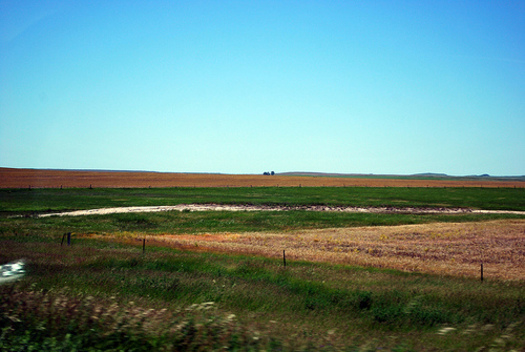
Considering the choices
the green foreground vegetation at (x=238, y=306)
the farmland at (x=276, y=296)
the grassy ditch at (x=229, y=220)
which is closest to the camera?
the green foreground vegetation at (x=238, y=306)

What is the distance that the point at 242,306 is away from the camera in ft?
38.7

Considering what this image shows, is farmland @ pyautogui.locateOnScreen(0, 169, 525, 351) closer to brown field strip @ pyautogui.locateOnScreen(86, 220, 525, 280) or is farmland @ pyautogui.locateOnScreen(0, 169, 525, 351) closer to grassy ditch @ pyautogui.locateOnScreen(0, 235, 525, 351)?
grassy ditch @ pyautogui.locateOnScreen(0, 235, 525, 351)

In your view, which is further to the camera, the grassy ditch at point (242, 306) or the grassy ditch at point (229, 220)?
the grassy ditch at point (229, 220)

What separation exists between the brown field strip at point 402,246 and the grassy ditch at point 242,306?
3868 mm

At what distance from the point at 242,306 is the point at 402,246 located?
23590mm

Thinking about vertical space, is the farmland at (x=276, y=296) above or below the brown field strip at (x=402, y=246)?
above

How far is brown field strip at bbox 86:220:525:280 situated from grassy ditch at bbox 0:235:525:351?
152 inches

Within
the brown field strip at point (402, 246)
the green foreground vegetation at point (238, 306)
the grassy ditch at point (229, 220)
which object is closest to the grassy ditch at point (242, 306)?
the green foreground vegetation at point (238, 306)

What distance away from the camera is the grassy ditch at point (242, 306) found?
7.01 meters

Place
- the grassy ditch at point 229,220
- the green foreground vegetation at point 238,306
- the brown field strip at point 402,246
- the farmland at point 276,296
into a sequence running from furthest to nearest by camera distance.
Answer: the grassy ditch at point 229,220 → the brown field strip at point 402,246 → the farmland at point 276,296 → the green foreground vegetation at point 238,306

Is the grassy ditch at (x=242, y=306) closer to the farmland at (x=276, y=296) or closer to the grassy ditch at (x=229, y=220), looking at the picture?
the farmland at (x=276, y=296)

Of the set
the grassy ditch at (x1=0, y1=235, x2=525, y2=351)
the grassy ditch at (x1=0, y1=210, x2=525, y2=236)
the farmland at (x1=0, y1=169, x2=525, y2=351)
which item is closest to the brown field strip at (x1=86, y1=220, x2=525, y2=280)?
the farmland at (x1=0, y1=169, x2=525, y2=351)

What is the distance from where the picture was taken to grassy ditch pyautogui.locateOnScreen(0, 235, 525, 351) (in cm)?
701

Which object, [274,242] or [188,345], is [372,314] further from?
[274,242]
